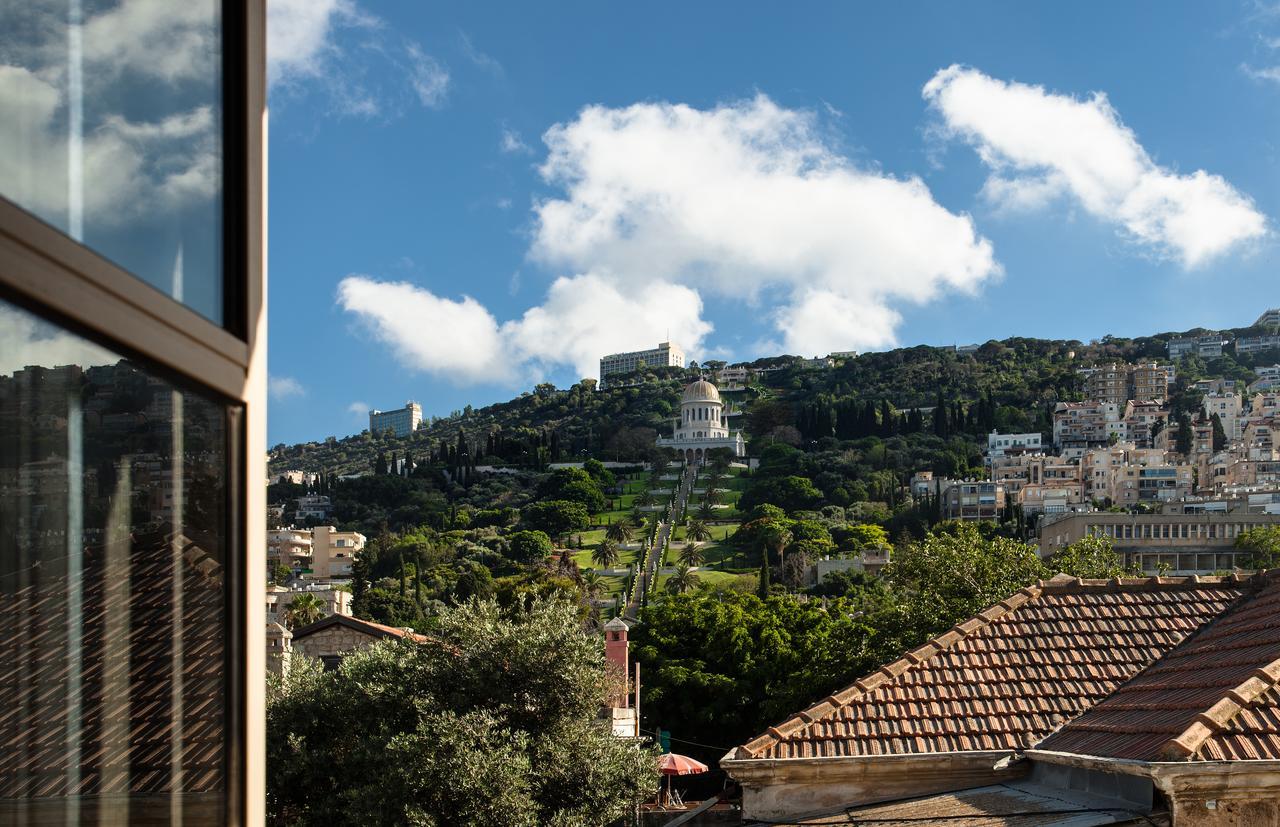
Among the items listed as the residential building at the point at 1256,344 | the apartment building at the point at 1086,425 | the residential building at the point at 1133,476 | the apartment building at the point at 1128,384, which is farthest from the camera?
the residential building at the point at 1256,344

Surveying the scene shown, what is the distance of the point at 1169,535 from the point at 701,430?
203 feet

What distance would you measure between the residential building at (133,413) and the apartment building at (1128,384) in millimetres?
150926

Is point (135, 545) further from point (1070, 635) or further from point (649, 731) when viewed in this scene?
point (649, 731)

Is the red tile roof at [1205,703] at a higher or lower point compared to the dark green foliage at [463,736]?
higher

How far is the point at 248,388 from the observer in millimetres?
1637

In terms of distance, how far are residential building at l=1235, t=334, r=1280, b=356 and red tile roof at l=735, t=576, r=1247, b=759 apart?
170 m

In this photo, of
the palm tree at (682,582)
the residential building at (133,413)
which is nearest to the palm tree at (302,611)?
the palm tree at (682,582)

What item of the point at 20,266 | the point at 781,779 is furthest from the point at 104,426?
the point at 781,779

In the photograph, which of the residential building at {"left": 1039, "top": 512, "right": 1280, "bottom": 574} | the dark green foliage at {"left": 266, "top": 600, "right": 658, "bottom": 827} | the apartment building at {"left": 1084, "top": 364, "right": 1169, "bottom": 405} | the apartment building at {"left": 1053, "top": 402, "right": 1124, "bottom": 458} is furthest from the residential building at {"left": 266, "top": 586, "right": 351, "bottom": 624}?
the apartment building at {"left": 1084, "top": 364, "right": 1169, "bottom": 405}

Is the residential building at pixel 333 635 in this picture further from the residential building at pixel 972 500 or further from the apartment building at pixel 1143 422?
the apartment building at pixel 1143 422

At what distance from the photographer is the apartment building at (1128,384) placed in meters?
144

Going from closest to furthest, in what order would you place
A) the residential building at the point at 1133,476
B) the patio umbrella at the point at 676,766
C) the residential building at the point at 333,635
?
the patio umbrella at the point at 676,766, the residential building at the point at 333,635, the residential building at the point at 1133,476

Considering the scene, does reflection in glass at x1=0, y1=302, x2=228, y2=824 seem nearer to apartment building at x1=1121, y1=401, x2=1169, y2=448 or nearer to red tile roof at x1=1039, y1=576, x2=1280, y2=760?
red tile roof at x1=1039, y1=576, x2=1280, y2=760

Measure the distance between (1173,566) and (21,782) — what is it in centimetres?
7399
